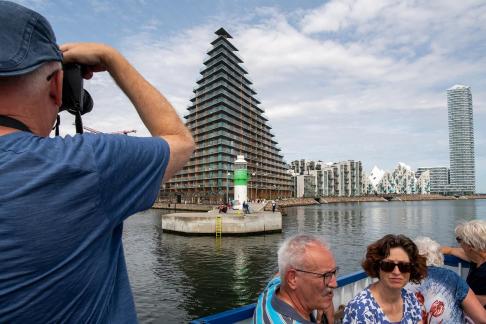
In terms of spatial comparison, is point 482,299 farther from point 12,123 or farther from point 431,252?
point 12,123

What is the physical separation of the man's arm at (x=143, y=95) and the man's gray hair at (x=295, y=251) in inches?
57.8

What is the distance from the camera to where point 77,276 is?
993mm

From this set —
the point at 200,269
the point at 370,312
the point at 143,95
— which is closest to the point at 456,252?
the point at 370,312

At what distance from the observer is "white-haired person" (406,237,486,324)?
13.6ft

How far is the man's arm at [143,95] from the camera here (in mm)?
1252

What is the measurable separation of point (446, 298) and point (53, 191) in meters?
4.70

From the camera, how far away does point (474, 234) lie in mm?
4508

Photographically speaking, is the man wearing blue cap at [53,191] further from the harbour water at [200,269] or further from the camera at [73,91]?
the harbour water at [200,269]

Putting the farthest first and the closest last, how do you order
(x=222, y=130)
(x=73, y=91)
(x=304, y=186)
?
1. (x=304, y=186)
2. (x=222, y=130)
3. (x=73, y=91)

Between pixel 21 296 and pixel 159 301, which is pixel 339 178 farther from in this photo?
pixel 21 296

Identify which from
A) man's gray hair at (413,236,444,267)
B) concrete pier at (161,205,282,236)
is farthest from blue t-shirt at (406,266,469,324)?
concrete pier at (161,205,282,236)

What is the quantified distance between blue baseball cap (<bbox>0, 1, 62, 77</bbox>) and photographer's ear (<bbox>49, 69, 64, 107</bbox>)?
67mm

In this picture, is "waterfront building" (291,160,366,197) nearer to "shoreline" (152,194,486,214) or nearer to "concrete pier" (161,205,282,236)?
"shoreline" (152,194,486,214)

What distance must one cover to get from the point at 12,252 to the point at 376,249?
12.3ft
